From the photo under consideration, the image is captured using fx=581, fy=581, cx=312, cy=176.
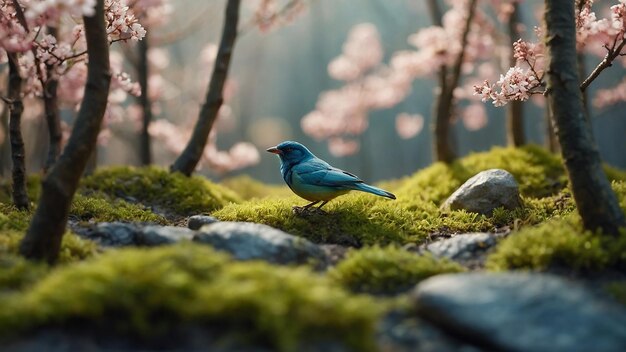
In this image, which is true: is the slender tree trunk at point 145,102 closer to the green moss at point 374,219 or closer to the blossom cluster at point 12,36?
the green moss at point 374,219

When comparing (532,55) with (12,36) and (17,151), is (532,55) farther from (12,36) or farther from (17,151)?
(17,151)

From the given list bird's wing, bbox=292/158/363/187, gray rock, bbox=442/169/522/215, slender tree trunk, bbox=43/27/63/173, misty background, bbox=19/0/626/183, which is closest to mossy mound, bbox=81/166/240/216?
slender tree trunk, bbox=43/27/63/173

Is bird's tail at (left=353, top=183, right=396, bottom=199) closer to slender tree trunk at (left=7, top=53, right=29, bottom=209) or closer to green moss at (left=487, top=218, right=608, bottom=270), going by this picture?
green moss at (left=487, top=218, right=608, bottom=270)

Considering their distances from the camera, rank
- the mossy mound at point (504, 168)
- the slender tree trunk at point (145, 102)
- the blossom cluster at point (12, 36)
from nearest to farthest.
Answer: the blossom cluster at point (12, 36) → the mossy mound at point (504, 168) → the slender tree trunk at point (145, 102)

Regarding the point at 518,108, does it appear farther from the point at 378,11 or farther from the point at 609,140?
the point at 378,11

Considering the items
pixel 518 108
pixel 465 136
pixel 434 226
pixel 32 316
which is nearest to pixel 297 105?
pixel 465 136

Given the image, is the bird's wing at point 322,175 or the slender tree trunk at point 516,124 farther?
the slender tree trunk at point 516,124

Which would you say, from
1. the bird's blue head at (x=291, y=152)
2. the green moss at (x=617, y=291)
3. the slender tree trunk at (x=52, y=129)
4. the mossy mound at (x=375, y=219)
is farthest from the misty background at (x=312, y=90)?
the green moss at (x=617, y=291)
